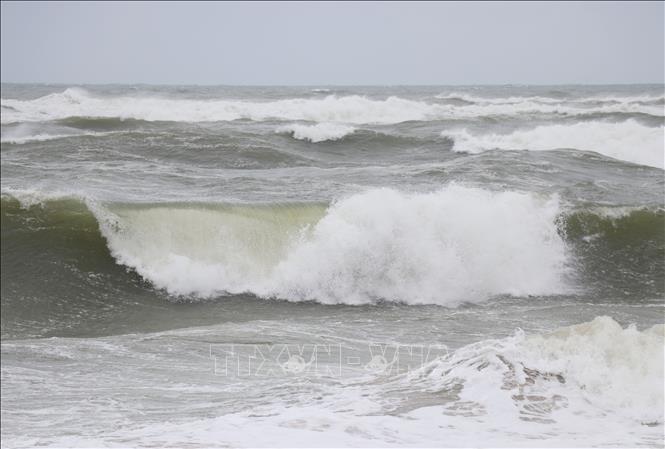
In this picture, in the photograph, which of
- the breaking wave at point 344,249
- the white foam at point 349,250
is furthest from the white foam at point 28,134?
the white foam at point 349,250

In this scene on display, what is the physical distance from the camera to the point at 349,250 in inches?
353

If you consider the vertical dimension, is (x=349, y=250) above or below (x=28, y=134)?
below

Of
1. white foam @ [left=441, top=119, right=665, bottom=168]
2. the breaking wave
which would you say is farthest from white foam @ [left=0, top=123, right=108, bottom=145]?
white foam @ [left=441, top=119, right=665, bottom=168]

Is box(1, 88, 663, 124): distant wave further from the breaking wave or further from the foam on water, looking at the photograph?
the foam on water

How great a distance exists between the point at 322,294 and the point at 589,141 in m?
14.1

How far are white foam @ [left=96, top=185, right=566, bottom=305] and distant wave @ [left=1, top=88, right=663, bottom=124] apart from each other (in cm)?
1161

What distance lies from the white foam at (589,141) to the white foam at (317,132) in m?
2.97

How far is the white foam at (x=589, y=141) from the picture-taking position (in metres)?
18.6

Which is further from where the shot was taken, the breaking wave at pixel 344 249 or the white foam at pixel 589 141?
the white foam at pixel 589 141

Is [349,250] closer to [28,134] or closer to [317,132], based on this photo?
[28,134]

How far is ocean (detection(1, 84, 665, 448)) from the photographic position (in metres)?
4.09

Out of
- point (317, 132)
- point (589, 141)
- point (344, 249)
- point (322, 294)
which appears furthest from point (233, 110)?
point (322, 294)

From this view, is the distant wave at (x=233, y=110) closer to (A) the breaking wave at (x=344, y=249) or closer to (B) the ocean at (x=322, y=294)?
(B) the ocean at (x=322, y=294)

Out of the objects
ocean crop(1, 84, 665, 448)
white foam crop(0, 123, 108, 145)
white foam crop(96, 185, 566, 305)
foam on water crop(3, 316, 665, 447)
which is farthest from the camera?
white foam crop(0, 123, 108, 145)
